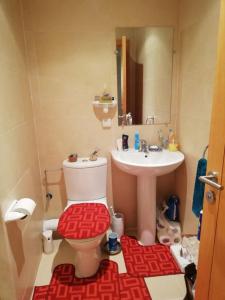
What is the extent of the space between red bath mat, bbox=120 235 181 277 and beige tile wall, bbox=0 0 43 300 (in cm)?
77

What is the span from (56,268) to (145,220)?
2.81ft

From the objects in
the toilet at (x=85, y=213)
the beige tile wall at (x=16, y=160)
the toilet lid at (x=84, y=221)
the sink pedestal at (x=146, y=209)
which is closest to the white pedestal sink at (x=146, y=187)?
the sink pedestal at (x=146, y=209)

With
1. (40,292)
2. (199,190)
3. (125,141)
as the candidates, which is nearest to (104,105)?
(125,141)

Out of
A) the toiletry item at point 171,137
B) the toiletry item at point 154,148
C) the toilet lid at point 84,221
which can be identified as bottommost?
the toilet lid at point 84,221

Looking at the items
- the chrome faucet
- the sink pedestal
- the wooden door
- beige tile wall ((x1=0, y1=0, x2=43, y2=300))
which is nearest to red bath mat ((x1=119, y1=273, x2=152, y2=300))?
the sink pedestal

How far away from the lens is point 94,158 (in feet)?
6.20

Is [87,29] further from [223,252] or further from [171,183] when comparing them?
[223,252]

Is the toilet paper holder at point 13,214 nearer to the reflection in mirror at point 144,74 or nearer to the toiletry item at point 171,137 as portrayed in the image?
the reflection in mirror at point 144,74

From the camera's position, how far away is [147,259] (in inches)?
70.3

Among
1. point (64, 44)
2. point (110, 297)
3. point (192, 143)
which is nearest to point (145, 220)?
point (110, 297)

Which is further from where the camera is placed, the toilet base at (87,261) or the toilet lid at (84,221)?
the toilet base at (87,261)

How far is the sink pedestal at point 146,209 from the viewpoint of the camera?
184 centimetres

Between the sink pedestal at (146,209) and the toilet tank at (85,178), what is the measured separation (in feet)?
1.13

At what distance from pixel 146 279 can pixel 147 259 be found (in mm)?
199
